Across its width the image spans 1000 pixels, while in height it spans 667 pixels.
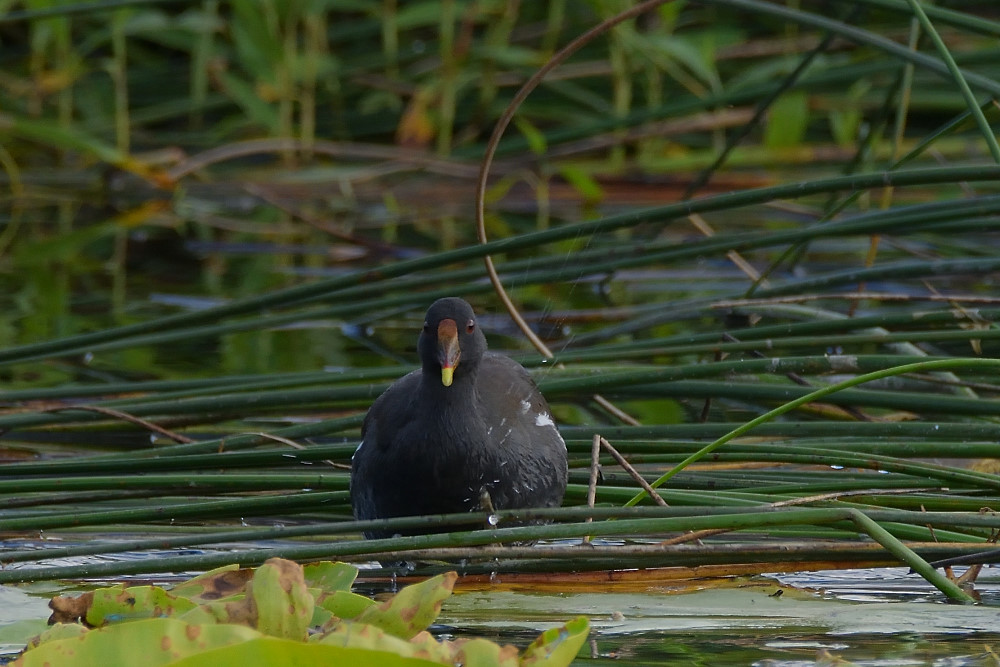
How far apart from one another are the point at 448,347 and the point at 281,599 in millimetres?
910

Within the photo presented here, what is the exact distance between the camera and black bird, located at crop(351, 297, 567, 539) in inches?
103

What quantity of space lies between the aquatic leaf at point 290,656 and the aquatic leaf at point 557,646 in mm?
136

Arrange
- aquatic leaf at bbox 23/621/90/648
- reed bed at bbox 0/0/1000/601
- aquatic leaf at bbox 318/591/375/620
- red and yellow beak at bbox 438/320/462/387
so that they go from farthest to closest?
red and yellow beak at bbox 438/320/462/387, reed bed at bbox 0/0/1000/601, aquatic leaf at bbox 318/591/375/620, aquatic leaf at bbox 23/621/90/648

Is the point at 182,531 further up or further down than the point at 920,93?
further down

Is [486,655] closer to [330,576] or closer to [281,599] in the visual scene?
[281,599]

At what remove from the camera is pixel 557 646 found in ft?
5.60

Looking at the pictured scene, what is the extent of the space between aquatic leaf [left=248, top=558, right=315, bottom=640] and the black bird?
751mm

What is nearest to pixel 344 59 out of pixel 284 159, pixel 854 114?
pixel 284 159

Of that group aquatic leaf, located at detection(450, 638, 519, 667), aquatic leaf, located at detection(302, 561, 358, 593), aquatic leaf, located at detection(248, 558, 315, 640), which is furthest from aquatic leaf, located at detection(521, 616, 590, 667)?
aquatic leaf, located at detection(302, 561, 358, 593)

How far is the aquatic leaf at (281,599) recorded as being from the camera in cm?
178

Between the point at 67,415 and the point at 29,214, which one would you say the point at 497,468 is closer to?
the point at 67,415

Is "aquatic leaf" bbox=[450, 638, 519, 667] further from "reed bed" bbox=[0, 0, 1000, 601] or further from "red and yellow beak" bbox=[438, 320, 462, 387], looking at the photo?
"red and yellow beak" bbox=[438, 320, 462, 387]

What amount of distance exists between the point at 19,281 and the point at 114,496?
3.14m

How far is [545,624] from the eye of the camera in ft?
7.30
